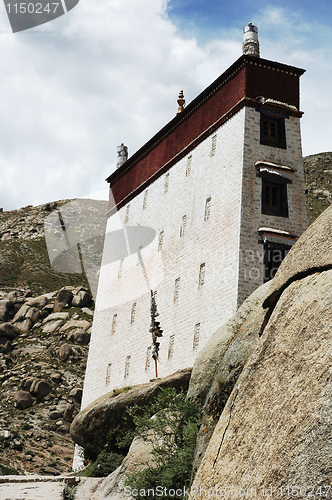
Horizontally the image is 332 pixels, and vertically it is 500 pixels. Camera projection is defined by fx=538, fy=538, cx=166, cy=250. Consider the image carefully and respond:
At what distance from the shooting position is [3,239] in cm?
8456

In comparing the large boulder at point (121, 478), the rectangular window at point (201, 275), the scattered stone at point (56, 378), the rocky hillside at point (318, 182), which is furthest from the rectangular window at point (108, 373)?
the rocky hillside at point (318, 182)

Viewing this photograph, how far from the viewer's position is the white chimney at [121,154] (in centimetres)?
3422

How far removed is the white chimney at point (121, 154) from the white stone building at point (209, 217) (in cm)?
545

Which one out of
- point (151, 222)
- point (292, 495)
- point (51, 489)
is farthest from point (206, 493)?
point (151, 222)

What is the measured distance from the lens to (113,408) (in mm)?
19938

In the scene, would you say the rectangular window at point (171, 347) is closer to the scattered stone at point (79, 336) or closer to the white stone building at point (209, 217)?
the white stone building at point (209, 217)

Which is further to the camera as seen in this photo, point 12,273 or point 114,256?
point 12,273

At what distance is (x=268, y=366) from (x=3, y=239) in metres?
81.7

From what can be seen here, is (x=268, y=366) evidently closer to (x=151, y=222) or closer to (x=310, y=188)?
(x=151, y=222)

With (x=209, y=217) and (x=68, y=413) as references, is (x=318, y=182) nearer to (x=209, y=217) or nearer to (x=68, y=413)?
(x=68, y=413)

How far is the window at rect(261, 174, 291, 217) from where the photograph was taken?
70.4 feet

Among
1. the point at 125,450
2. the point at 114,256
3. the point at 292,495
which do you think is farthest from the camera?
the point at 114,256

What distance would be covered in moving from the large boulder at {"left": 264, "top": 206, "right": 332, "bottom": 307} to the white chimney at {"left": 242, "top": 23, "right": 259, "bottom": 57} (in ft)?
56.6

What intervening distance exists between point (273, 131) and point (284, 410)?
58.9ft
